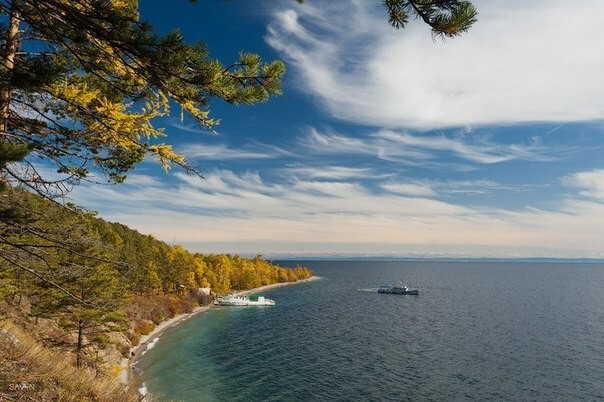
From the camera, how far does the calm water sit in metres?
37.2

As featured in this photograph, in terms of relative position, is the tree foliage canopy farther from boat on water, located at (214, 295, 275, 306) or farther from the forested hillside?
boat on water, located at (214, 295, 275, 306)

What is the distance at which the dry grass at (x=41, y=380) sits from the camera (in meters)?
9.49

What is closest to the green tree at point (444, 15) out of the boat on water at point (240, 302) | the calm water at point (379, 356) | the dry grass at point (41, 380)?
the dry grass at point (41, 380)

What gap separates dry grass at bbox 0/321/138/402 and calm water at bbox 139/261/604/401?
25796 mm

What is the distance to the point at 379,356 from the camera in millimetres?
48781

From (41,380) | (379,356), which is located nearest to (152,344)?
(379,356)

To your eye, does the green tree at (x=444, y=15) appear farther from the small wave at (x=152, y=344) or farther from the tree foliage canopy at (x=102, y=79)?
the small wave at (x=152, y=344)

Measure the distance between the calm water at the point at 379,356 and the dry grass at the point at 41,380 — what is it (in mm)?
25796

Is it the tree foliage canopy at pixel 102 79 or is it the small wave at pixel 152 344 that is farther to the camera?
the small wave at pixel 152 344

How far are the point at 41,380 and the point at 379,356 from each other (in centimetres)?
4500

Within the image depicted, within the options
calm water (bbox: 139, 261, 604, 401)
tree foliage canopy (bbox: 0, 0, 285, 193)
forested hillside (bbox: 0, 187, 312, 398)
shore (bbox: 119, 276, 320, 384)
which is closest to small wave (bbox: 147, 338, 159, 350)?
shore (bbox: 119, 276, 320, 384)

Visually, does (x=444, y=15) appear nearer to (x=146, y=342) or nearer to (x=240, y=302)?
(x=146, y=342)

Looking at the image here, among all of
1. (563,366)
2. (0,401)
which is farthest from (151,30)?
(563,366)

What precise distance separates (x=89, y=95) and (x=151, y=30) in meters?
3.08
